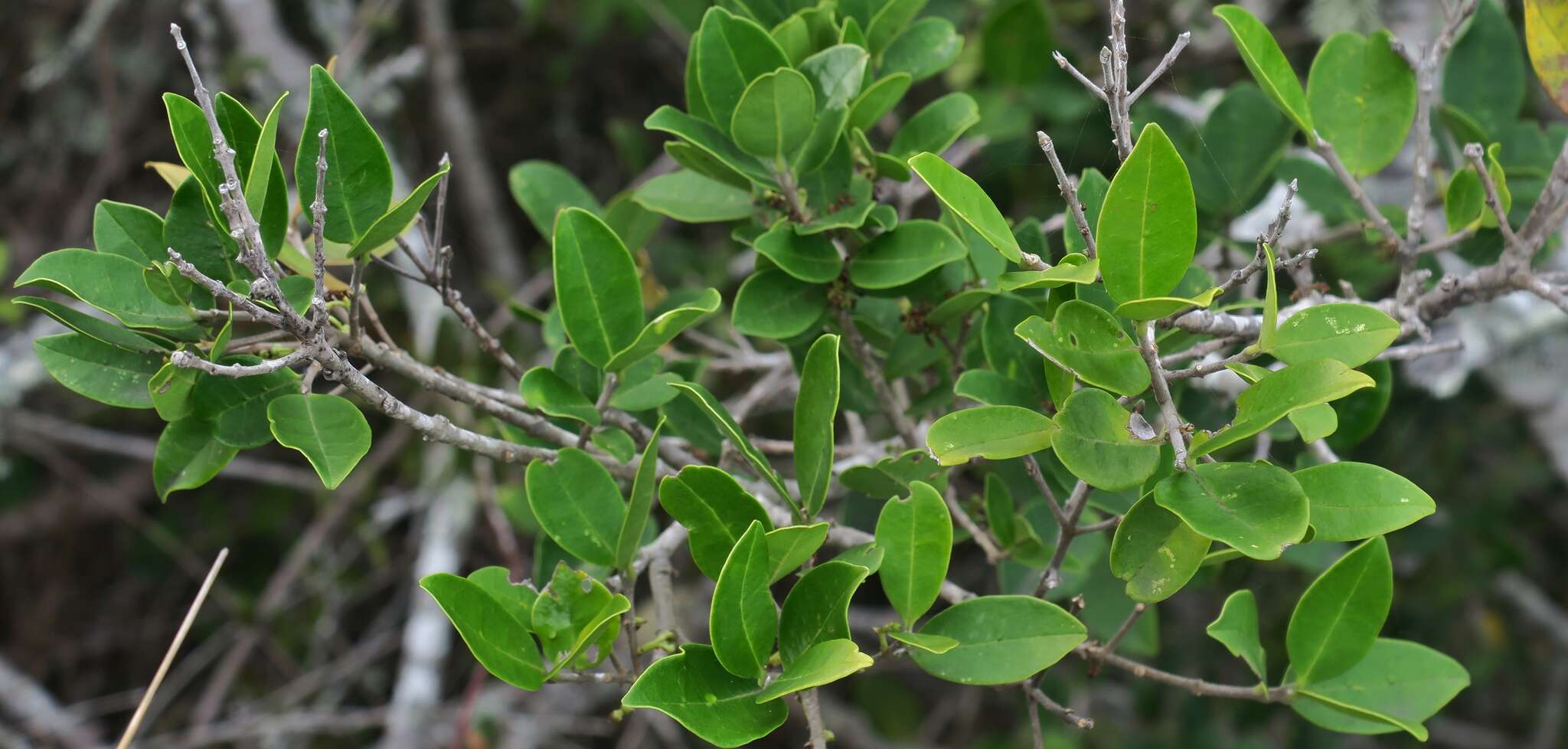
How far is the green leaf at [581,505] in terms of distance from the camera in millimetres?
859

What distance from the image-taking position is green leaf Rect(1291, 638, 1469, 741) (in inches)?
33.4

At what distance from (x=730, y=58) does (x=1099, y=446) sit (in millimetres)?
455

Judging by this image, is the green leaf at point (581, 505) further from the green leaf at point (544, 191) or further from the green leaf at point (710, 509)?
the green leaf at point (544, 191)

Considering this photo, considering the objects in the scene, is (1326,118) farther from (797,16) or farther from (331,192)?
(331,192)

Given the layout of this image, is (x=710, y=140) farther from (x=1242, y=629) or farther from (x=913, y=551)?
(x=1242, y=629)

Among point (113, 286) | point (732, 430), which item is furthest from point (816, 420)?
point (113, 286)

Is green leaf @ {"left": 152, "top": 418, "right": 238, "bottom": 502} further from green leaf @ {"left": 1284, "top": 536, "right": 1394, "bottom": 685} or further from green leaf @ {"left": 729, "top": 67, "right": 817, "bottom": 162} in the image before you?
green leaf @ {"left": 1284, "top": 536, "right": 1394, "bottom": 685}

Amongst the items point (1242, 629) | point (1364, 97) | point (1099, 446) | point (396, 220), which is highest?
point (396, 220)

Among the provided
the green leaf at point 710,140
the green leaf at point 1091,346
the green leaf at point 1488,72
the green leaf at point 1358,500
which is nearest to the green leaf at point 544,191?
the green leaf at point 710,140

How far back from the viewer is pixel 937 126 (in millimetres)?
1022

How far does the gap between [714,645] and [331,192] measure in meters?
0.45

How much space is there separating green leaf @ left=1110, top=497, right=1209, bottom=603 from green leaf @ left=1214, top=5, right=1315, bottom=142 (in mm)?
376

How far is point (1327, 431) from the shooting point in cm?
68

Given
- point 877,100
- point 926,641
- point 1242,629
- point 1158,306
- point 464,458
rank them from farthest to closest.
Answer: point 464,458, point 877,100, point 1242,629, point 926,641, point 1158,306
